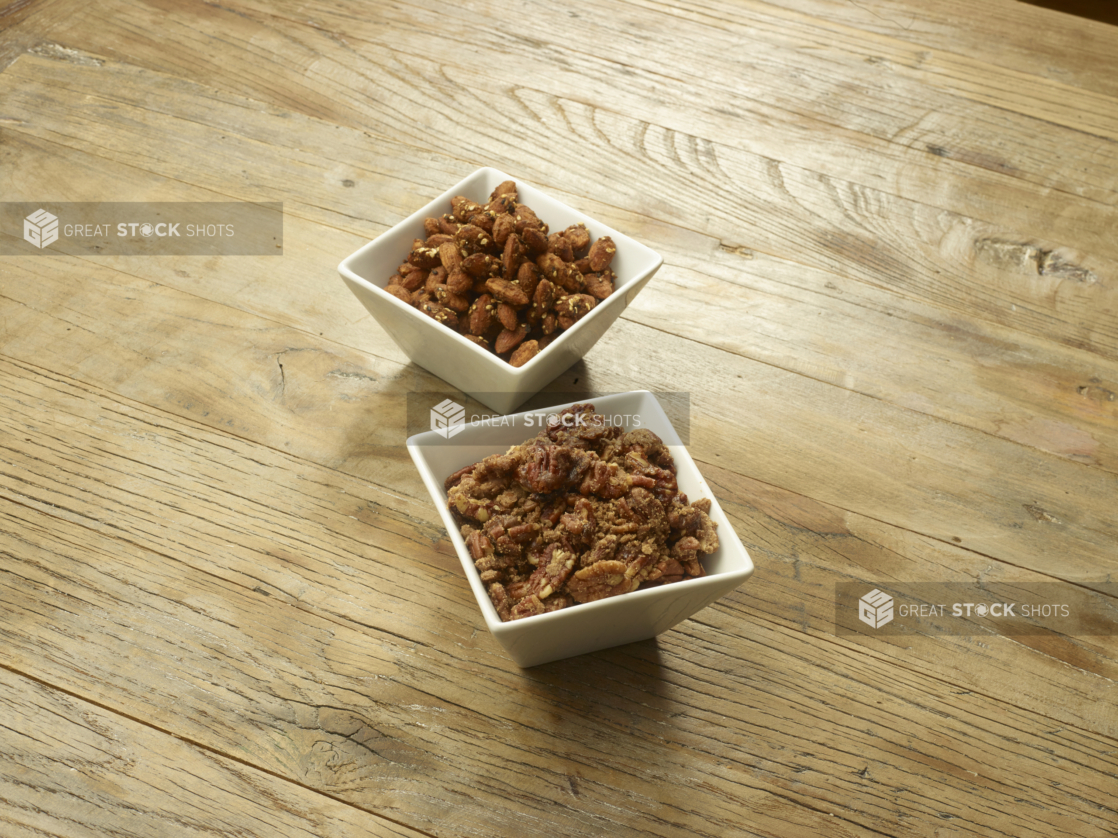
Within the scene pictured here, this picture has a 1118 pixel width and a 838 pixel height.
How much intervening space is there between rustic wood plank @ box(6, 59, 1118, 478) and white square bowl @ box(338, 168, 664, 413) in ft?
0.47

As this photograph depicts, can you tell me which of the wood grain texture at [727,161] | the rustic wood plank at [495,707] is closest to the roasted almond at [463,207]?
the wood grain texture at [727,161]

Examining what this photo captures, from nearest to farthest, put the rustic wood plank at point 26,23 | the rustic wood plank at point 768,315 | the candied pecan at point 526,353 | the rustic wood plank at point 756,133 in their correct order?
the candied pecan at point 526,353 < the rustic wood plank at point 768,315 < the rustic wood plank at point 756,133 < the rustic wood plank at point 26,23

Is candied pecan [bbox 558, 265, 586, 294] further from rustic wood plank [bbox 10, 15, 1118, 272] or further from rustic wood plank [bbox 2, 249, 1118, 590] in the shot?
rustic wood plank [bbox 10, 15, 1118, 272]

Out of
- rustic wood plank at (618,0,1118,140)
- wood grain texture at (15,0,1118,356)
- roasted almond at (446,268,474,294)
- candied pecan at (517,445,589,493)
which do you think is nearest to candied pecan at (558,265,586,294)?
roasted almond at (446,268,474,294)

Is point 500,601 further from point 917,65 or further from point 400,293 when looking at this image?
point 917,65

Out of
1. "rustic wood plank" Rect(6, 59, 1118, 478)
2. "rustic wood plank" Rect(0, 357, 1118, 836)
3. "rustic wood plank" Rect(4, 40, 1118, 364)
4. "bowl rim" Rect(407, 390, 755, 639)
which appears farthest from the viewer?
"rustic wood plank" Rect(4, 40, 1118, 364)

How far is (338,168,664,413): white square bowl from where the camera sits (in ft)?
3.05

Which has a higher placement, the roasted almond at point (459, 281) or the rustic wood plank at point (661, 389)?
the roasted almond at point (459, 281)

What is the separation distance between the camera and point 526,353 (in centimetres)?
93

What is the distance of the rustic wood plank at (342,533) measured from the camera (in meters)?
0.93

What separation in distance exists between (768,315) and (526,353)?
1.44ft

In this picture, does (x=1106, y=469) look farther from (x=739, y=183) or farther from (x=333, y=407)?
(x=333, y=407)

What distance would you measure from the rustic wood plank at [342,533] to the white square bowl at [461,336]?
6.8 inches

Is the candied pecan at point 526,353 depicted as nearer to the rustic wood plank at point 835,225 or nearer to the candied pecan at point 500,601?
the candied pecan at point 500,601
